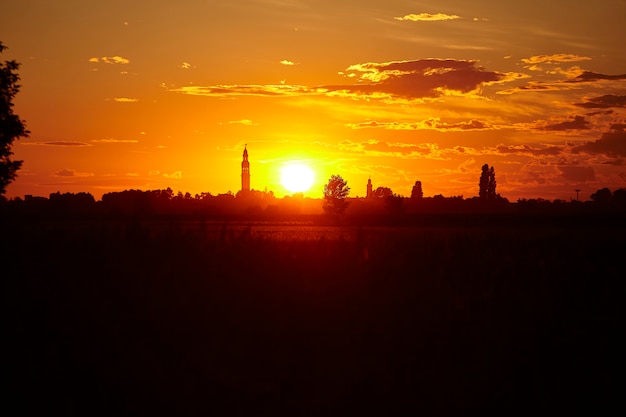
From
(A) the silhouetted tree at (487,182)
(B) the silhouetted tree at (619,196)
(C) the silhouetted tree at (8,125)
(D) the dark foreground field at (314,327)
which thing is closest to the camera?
(D) the dark foreground field at (314,327)

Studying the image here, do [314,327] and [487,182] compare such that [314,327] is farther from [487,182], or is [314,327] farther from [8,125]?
[487,182]

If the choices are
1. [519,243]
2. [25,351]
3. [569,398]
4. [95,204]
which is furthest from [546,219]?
[25,351]

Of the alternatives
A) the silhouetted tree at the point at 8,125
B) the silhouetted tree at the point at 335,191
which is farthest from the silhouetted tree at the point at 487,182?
the silhouetted tree at the point at 8,125

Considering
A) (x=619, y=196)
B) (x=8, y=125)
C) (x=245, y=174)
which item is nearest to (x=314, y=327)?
(x=8, y=125)

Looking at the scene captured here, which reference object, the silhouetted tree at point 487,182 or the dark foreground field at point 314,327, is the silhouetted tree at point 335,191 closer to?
the silhouetted tree at point 487,182

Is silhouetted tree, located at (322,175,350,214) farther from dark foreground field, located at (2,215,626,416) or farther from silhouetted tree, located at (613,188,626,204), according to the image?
dark foreground field, located at (2,215,626,416)

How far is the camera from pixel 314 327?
1870cm

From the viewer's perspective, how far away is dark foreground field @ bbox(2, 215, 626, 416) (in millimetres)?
17000

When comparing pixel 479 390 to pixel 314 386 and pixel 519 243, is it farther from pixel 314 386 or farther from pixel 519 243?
pixel 519 243

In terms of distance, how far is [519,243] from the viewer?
21672 millimetres

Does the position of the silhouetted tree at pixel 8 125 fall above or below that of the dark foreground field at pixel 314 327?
above

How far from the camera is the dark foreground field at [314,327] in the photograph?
17.0 m

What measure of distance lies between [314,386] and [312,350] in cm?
103

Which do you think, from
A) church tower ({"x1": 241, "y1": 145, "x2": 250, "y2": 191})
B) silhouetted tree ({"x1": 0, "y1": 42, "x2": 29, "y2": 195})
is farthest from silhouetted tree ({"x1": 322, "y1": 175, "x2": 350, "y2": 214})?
silhouetted tree ({"x1": 0, "y1": 42, "x2": 29, "y2": 195})
